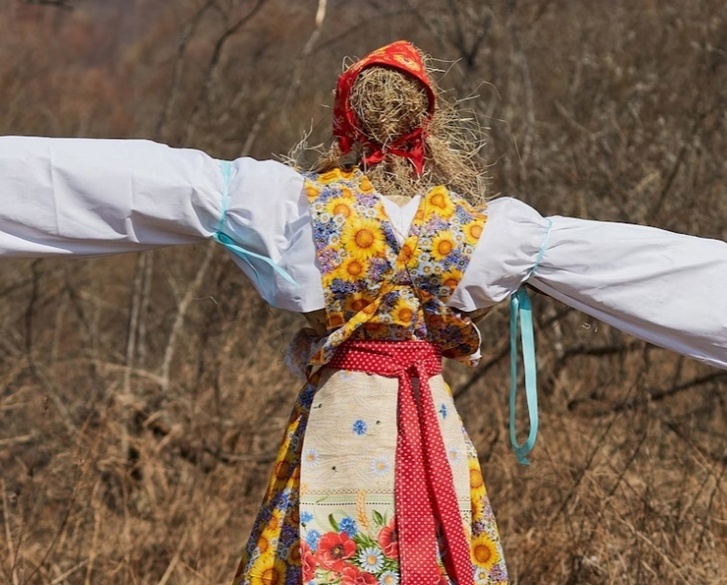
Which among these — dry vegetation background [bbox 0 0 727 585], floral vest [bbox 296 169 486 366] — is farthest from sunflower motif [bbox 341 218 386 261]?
dry vegetation background [bbox 0 0 727 585]

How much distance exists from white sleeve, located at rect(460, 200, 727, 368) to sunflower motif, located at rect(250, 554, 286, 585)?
0.58m

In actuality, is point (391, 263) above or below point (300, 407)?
above

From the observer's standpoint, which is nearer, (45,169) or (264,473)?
(45,169)

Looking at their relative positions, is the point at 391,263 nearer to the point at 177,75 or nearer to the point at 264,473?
the point at 264,473

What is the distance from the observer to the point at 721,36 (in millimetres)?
5043

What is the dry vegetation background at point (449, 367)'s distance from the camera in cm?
328

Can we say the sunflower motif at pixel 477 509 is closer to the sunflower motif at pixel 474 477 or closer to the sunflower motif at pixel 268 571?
the sunflower motif at pixel 474 477

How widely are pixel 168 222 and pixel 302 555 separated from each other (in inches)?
24.4

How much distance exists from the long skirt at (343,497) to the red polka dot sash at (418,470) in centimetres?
2

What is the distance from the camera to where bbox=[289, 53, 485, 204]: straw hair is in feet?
7.33

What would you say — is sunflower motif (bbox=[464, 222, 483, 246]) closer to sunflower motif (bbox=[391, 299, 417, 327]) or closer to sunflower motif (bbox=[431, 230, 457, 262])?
sunflower motif (bbox=[431, 230, 457, 262])

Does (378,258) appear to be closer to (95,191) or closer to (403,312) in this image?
(403,312)

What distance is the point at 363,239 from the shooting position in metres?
2.12

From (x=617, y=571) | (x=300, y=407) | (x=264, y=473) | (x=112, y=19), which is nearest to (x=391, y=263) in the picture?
(x=300, y=407)
